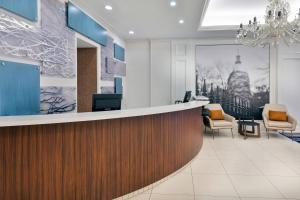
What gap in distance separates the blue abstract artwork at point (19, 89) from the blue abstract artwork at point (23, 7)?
0.71 m

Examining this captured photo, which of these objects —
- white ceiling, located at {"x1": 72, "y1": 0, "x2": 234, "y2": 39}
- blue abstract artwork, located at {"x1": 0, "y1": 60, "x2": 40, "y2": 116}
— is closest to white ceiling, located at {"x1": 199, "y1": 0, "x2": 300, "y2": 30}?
white ceiling, located at {"x1": 72, "y1": 0, "x2": 234, "y2": 39}

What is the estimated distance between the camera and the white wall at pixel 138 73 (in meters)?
8.82

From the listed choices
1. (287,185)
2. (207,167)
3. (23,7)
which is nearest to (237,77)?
(207,167)

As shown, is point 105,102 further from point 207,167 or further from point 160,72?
point 160,72

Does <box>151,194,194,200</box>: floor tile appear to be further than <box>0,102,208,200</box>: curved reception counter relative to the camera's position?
Yes

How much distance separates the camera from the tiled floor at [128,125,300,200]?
283cm

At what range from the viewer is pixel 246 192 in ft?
9.51

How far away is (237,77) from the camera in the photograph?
8.22 meters

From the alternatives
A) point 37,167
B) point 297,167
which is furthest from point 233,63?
point 37,167

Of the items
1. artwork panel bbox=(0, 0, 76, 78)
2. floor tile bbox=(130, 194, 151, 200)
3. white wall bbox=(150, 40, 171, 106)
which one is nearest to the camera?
floor tile bbox=(130, 194, 151, 200)

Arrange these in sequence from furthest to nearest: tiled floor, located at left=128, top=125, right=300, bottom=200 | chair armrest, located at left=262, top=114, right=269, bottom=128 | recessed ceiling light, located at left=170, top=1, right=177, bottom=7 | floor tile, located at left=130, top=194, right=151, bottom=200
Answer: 1. chair armrest, located at left=262, top=114, right=269, bottom=128
2. recessed ceiling light, located at left=170, top=1, right=177, bottom=7
3. tiled floor, located at left=128, top=125, right=300, bottom=200
4. floor tile, located at left=130, top=194, right=151, bottom=200

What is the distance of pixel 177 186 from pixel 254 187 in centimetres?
107

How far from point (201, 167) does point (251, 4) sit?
503 cm

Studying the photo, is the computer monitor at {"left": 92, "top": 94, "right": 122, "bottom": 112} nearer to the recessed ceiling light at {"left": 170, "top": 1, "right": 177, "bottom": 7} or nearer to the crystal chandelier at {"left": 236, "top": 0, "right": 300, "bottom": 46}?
the recessed ceiling light at {"left": 170, "top": 1, "right": 177, "bottom": 7}
